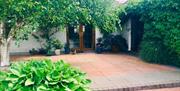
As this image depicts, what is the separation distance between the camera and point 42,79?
399 cm

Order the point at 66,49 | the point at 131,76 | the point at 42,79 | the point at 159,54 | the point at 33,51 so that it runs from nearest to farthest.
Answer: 1. the point at 42,79
2. the point at 131,76
3. the point at 159,54
4. the point at 33,51
5. the point at 66,49

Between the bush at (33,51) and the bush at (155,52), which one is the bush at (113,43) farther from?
the bush at (155,52)

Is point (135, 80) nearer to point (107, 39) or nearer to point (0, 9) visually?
point (0, 9)

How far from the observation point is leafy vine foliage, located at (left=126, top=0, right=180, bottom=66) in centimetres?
Result: 1074

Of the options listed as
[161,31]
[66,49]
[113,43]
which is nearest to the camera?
[161,31]

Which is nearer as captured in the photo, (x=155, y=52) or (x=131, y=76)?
(x=131, y=76)

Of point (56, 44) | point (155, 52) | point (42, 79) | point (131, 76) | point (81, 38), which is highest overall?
point (81, 38)

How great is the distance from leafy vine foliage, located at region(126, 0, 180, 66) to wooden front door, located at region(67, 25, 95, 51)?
5.47 m

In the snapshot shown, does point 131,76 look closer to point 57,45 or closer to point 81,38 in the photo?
point 57,45

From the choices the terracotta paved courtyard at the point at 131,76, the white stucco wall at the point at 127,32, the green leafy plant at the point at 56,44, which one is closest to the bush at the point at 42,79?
the terracotta paved courtyard at the point at 131,76

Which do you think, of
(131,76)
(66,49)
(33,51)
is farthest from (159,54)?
(33,51)

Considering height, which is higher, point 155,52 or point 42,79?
point 42,79

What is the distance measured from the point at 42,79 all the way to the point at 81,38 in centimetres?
1441

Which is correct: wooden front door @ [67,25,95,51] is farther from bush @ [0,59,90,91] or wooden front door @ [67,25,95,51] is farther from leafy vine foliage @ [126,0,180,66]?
bush @ [0,59,90,91]
